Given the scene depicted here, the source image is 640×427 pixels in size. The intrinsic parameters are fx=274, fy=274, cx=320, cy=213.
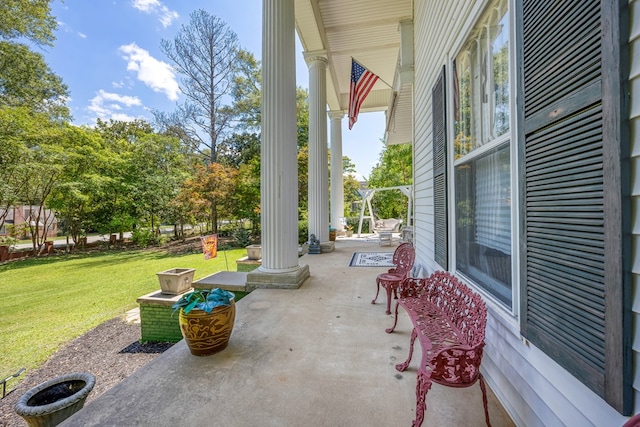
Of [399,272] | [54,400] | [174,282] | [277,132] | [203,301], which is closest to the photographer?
[54,400]

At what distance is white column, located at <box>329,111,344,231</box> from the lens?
11.3 m

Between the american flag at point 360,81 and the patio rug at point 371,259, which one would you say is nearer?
the patio rug at point 371,259

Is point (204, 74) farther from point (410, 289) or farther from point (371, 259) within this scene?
point (410, 289)

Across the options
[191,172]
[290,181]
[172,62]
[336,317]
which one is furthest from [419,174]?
[172,62]

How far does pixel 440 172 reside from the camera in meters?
3.26

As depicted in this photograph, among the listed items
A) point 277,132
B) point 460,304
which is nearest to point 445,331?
point 460,304

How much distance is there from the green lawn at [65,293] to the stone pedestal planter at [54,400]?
113 inches

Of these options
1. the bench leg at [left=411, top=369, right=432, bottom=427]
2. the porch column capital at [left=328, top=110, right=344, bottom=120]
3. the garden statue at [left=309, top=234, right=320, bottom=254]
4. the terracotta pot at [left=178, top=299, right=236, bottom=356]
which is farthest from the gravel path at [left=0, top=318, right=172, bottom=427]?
the porch column capital at [left=328, top=110, right=344, bottom=120]

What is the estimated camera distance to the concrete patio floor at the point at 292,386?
1.72m

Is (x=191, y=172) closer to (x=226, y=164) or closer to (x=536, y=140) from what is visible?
(x=226, y=164)

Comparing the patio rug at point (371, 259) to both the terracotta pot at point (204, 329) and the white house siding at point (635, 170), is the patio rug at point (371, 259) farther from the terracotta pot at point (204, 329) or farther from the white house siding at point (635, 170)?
the white house siding at point (635, 170)

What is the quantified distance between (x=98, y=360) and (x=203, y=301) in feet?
11.9

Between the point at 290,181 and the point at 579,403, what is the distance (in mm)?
3948

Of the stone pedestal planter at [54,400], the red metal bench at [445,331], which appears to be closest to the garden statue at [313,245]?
the red metal bench at [445,331]
